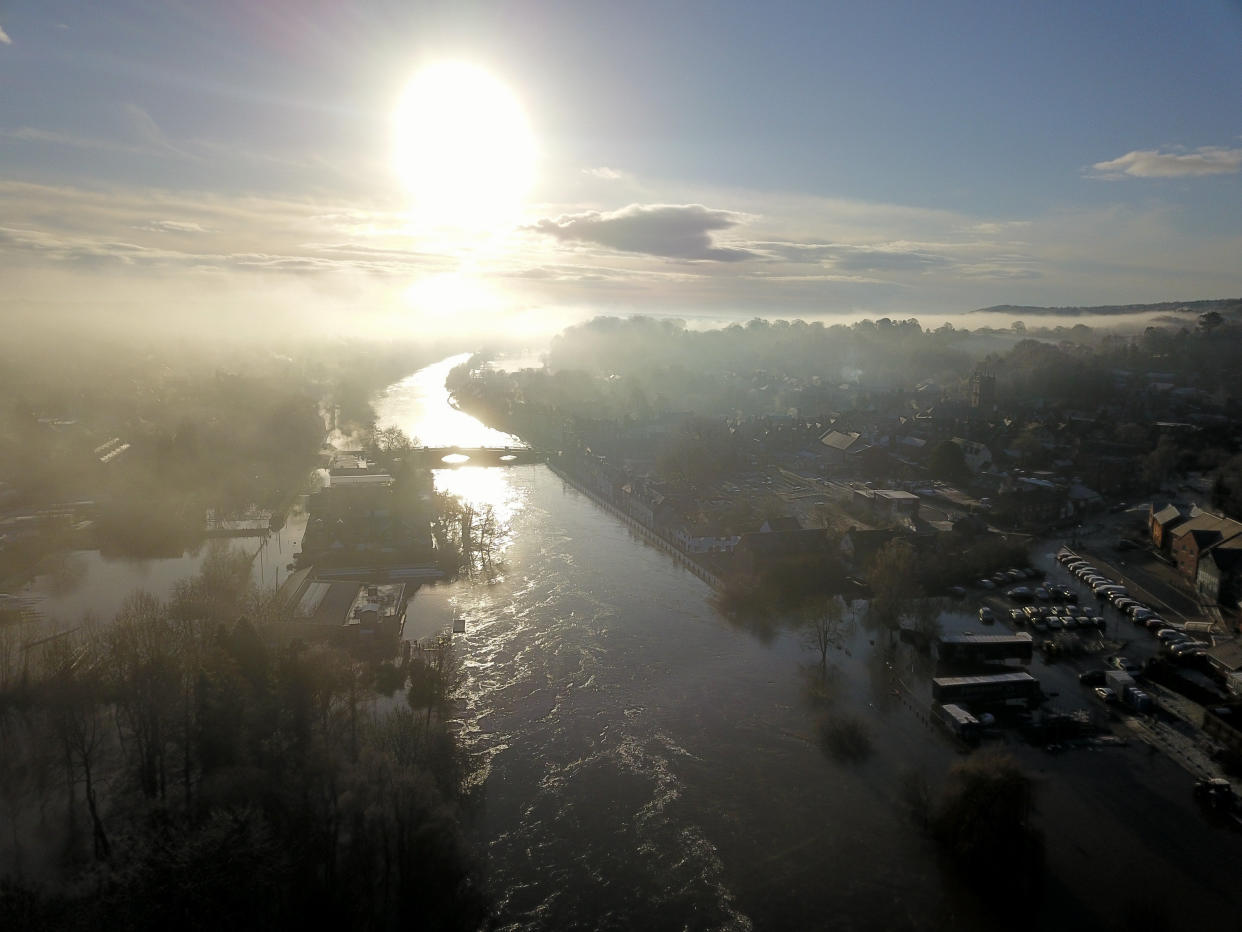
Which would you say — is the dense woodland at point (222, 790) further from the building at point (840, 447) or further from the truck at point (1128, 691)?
the building at point (840, 447)

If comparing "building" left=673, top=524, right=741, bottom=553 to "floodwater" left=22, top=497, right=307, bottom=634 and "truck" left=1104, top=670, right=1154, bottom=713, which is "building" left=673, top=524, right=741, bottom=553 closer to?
"truck" left=1104, top=670, right=1154, bottom=713

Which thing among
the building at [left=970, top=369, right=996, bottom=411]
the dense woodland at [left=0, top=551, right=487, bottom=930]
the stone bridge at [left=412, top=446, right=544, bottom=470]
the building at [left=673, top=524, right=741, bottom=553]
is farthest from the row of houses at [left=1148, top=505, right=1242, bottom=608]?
the stone bridge at [left=412, top=446, right=544, bottom=470]

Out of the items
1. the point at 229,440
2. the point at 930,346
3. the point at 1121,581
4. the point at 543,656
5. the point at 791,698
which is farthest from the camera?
the point at 930,346

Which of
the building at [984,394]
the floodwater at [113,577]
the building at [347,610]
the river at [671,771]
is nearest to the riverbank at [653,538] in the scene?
the river at [671,771]

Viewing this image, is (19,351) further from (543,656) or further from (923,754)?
(923,754)

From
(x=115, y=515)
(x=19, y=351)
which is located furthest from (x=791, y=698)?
(x=19, y=351)

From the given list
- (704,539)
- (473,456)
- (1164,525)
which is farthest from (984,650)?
(473,456)
